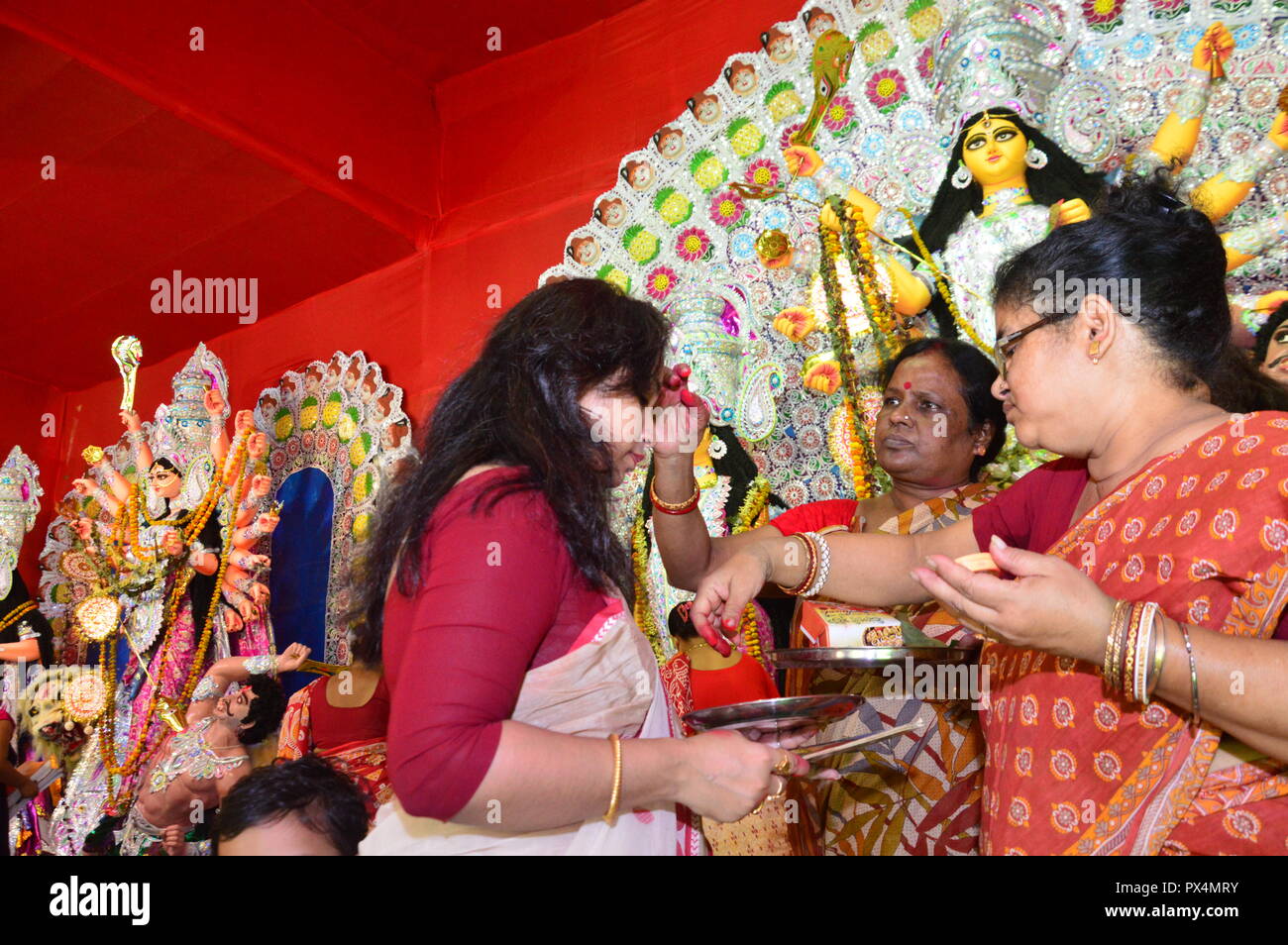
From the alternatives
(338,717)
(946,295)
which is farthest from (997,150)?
(338,717)

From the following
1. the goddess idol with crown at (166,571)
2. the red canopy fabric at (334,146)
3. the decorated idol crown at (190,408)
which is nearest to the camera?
the red canopy fabric at (334,146)

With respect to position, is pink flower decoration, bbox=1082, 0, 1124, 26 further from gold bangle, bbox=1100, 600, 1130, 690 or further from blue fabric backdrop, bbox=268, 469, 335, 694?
blue fabric backdrop, bbox=268, 469, 335, 694

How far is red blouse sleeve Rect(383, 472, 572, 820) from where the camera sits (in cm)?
120

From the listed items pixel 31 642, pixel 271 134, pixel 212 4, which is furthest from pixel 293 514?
pixel 212 4

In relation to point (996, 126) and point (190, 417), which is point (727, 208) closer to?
point (996, 126)

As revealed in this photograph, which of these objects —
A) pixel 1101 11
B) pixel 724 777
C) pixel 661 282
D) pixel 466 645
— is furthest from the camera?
pixel 661 282

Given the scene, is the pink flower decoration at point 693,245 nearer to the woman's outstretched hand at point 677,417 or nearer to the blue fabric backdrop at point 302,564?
the woman's outstretched hand at point 677,417

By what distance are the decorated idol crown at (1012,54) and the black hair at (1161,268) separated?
1.64m

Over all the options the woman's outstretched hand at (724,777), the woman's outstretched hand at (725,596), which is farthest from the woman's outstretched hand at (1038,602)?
the woman's outstretched hand at (725,596)

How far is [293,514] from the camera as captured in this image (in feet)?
17.3

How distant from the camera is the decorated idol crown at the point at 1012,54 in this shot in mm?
3115

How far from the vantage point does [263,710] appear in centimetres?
428

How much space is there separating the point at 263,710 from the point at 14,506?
2.16m

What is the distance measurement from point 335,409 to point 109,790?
6.49ft
